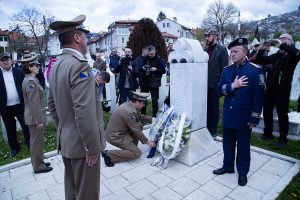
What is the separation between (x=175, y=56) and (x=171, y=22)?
2680 inches

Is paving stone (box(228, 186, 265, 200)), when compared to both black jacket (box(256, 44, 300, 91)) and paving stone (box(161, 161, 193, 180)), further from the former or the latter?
black jacket (box(256, 44, 300, 91))

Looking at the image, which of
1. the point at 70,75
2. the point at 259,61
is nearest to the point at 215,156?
the point at 259,61

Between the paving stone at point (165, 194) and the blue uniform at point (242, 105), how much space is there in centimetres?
108

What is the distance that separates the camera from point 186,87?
4.21 metres

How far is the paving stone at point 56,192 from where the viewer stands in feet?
11.3

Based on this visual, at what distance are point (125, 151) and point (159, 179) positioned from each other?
3.04 ft

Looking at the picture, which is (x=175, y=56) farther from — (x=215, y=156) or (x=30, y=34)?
(x=30, y=34)

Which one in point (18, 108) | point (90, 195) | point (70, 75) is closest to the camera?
point (70, 75)

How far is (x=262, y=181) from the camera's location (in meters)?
3.63

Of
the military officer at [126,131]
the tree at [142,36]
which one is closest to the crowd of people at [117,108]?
the military officer at [126,131]

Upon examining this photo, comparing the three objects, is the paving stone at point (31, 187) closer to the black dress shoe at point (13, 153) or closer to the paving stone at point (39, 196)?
the paving stone at point (39, 196)

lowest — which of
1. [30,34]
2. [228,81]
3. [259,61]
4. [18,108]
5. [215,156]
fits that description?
[215,156]

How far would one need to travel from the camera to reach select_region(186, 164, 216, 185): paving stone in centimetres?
373

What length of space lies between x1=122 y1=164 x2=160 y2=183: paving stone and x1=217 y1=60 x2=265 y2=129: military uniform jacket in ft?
4.84
